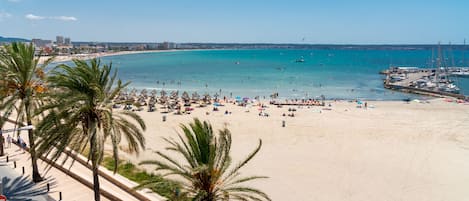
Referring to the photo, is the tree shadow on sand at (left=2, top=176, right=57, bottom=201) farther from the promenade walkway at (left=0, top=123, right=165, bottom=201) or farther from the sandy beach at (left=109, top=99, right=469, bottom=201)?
the sandy beach at (left=109, top=99, right=469, bottom=201)

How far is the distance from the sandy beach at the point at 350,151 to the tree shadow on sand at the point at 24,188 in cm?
566

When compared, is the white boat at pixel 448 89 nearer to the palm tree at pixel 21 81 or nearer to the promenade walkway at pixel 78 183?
the promenade walkway at pixel 78 183

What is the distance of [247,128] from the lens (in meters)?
29.4

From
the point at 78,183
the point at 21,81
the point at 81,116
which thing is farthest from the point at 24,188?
the point at 81,116

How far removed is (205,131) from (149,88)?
54.6 m

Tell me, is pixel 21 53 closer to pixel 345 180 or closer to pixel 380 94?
pixel 345 180

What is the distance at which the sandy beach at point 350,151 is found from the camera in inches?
657

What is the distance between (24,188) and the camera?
1229 centimetres

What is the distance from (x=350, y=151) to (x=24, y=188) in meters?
17.7

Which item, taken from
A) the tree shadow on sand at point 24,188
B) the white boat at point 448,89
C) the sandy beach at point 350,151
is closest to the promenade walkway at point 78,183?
the tree shadow on sand at point 24,188

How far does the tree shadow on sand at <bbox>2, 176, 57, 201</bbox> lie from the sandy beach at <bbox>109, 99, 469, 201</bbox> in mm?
5661

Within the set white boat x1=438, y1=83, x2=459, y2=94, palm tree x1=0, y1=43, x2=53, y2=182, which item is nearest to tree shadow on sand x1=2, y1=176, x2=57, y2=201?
palm tree x1=0, y1=43, x2=53, y2=182

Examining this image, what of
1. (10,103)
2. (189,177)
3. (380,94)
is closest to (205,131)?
(189,177)

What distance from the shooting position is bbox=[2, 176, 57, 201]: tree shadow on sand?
452 inches
